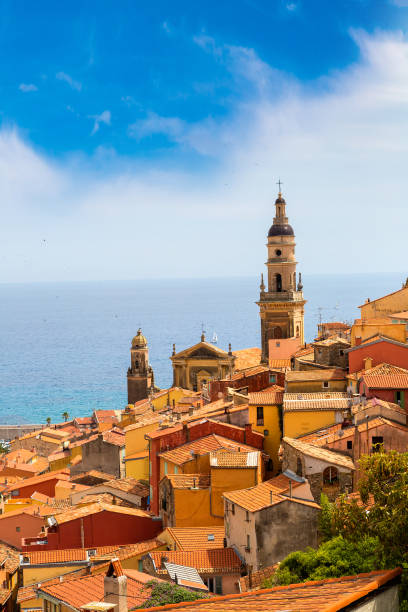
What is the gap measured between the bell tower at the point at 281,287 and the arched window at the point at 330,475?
35004 millimetres

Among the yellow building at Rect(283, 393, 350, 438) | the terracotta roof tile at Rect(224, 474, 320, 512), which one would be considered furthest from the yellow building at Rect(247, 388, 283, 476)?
the terracotta roof tile at Rect(224, 474, 320, 512)

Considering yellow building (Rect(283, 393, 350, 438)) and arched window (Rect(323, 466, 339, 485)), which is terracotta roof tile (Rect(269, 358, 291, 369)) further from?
arched window (Rect(323, 466, 339, 485))

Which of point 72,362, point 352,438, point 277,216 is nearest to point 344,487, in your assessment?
point 352,438

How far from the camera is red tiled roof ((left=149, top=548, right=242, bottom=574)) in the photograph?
1838 cm

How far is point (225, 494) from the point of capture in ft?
67.2

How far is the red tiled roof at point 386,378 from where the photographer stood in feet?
85.4

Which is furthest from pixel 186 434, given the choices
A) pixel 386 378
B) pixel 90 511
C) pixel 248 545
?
pixel 248 545

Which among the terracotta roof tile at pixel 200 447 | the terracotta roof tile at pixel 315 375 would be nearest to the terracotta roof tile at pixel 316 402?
the terracotta roof tile at pixel 200 447

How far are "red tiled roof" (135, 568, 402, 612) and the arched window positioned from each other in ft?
31.0

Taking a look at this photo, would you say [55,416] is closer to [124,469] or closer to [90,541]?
[124,469]

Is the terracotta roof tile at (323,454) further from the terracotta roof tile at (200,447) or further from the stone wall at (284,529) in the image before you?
the terracotta roof tile at (200,447)

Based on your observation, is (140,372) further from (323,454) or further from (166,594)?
(166,594)

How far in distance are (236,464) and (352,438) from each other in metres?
3.34

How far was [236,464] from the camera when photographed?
22781 mm
